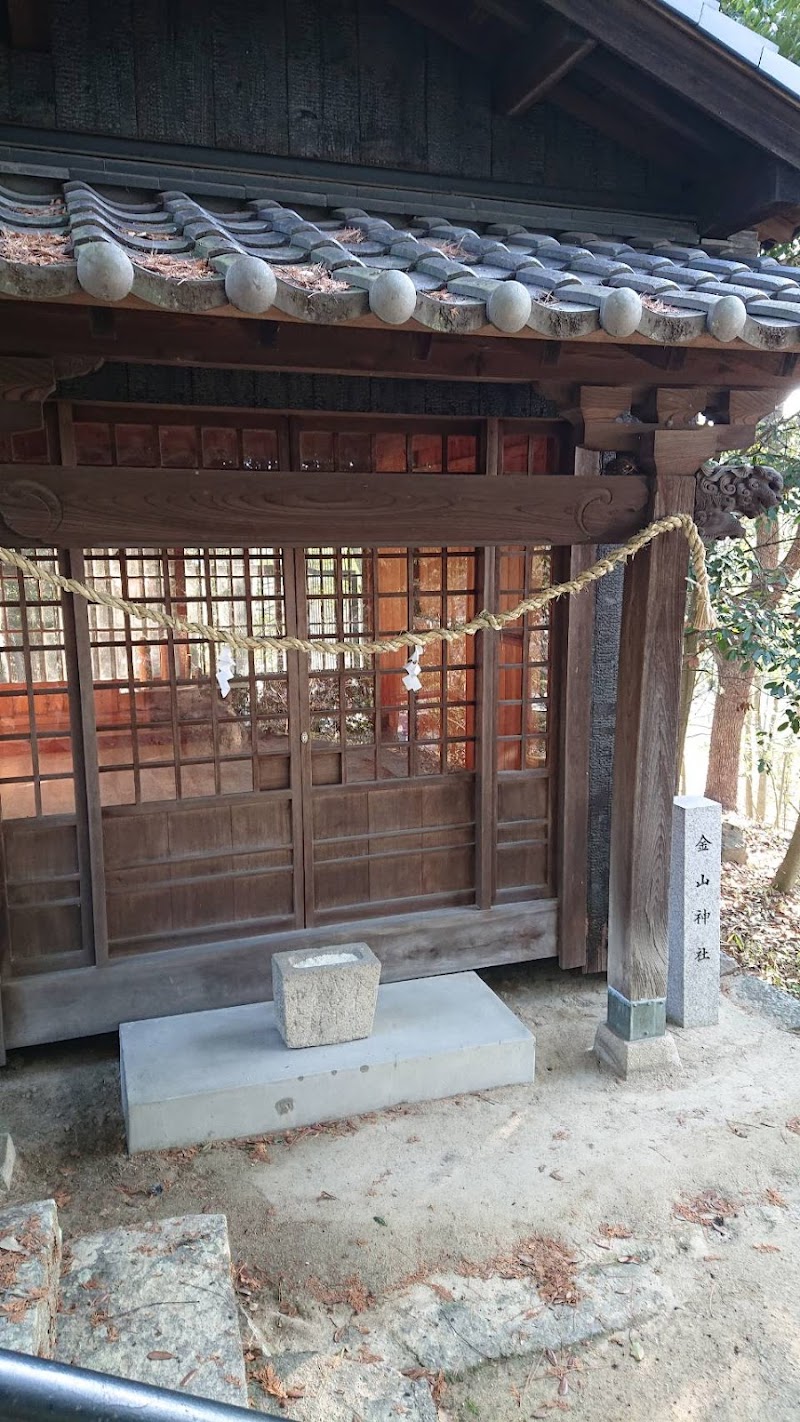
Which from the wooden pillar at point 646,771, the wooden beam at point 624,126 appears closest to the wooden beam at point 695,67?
the wooden beam at point 624,126

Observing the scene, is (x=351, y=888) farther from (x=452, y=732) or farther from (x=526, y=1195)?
(x=526, y=1195)

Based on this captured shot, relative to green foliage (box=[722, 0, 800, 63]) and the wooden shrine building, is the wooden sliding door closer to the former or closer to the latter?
the wooden shrine building

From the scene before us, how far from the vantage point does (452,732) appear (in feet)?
18.9

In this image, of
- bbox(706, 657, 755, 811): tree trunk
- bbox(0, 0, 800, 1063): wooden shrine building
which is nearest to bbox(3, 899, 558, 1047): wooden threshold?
bbox(0, 0, 800, 1063): wooden shrine building

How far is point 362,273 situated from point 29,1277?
3198 millimetres

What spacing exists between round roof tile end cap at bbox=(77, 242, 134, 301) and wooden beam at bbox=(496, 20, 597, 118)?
278 centimetres

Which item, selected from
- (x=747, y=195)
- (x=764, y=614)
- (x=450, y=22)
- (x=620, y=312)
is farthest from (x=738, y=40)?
(x=764, y=614)

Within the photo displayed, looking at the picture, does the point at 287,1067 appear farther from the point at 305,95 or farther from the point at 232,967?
the point at 305,95

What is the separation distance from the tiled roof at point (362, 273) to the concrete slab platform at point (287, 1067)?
3.43m

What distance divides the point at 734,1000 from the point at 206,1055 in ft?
11.0

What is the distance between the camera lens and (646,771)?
4574 mm

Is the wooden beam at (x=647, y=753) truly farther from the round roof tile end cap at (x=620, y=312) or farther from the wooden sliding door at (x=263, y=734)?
the round roof tile end cap at (x=620, y=312)

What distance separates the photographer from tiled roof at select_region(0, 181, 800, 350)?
259 cm

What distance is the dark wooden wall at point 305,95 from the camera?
161 inches
